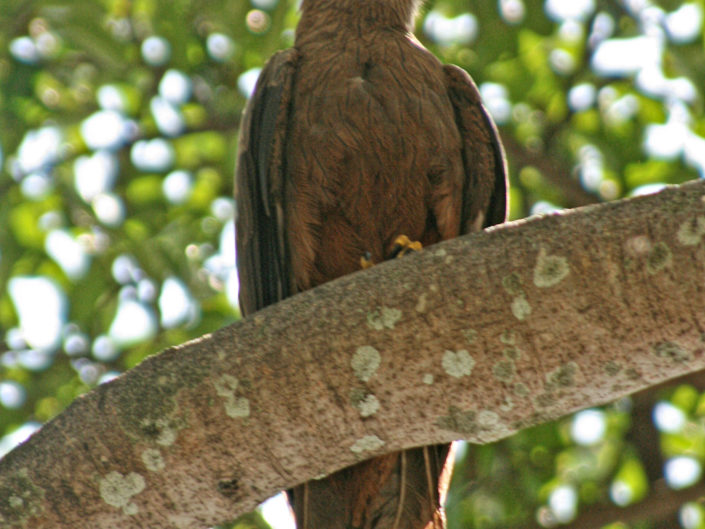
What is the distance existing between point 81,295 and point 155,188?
4.06 feet

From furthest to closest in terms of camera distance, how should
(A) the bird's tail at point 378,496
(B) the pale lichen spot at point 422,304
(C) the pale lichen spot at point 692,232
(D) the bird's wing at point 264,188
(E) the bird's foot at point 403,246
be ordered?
(D) the bird's wing at point 264,188 < (E) the bird's foot at point 403,246 < (A) the bird's tail at point 378,496 < (B) the pale lichen spot at point 422,304 < (C) the pale lichen spot at point 692,232

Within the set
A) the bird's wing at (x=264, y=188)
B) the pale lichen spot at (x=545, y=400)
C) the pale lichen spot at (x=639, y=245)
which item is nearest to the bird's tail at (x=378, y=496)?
the bird's wing at (x=264, y=188)

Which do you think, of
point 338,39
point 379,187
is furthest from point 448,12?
point 379,187

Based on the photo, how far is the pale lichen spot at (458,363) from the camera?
2.36 metres

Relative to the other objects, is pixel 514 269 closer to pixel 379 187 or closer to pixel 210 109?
pixel 379 187

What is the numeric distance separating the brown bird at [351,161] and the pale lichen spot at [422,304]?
144cm

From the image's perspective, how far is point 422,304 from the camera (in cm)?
239

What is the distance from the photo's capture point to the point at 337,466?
2543 millimetres

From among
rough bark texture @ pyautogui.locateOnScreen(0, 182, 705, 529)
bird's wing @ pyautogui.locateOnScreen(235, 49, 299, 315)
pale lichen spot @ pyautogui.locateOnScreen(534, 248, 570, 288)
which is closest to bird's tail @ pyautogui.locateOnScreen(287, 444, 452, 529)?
rough bark texture @ pyautogui.locateOnScreen(0, 182, 705, 529)

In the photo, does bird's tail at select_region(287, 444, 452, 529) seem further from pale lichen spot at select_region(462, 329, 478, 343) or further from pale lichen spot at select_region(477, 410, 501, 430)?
pale lichen spot at select_region(462, 329, 478, 343)

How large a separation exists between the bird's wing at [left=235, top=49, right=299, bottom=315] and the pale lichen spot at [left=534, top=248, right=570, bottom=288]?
1889 millimetres

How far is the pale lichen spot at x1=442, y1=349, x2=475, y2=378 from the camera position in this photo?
93.0 inches

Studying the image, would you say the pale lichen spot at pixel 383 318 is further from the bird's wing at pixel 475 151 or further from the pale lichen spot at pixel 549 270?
the bird's wing at pixel 475 151

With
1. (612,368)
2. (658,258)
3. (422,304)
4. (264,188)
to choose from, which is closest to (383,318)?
(422,304)
